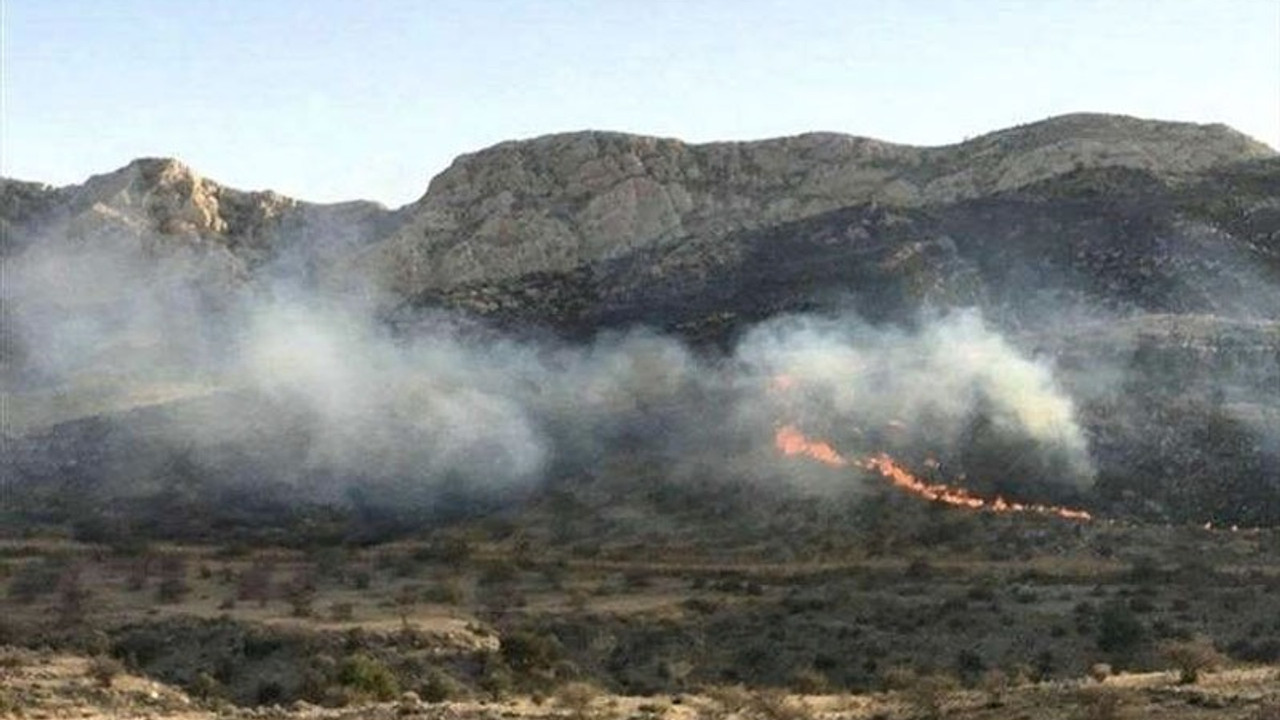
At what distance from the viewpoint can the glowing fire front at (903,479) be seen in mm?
39406

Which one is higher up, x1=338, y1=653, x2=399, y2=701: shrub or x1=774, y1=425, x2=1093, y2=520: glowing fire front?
x1=774, y1=425, x2=1093, y2=520: glowing fire front

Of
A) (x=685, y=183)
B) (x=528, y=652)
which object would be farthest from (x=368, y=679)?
(x=685, y=183)

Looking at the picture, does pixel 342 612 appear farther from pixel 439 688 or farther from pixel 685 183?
pixel 685 183

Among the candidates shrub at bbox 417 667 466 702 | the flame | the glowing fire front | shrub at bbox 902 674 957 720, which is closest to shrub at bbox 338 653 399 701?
shrub at bbox 417 667 466 702

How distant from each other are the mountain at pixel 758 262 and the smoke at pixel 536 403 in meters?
1.01

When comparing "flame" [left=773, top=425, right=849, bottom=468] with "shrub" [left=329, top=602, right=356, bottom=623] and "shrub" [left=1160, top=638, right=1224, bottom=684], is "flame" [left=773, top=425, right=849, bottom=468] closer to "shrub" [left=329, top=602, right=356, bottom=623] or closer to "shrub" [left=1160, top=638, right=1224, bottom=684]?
"shrub" [left=329, top=602, right=356, bottom=623]

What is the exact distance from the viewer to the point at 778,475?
43625 mm

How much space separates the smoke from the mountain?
3.30 ft

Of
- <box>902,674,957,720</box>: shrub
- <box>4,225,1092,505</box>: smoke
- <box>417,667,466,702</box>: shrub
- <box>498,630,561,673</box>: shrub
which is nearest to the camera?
<box>902,674,957,720</box>: shrub

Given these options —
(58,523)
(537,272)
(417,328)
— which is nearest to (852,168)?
(537,272)

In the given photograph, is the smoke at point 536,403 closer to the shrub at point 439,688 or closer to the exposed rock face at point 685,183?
the exposed rock face at point 685,183

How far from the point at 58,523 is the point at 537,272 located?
32.7 m

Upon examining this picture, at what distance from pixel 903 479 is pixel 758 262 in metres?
26.3

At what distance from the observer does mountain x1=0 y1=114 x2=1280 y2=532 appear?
4659 centimetres
